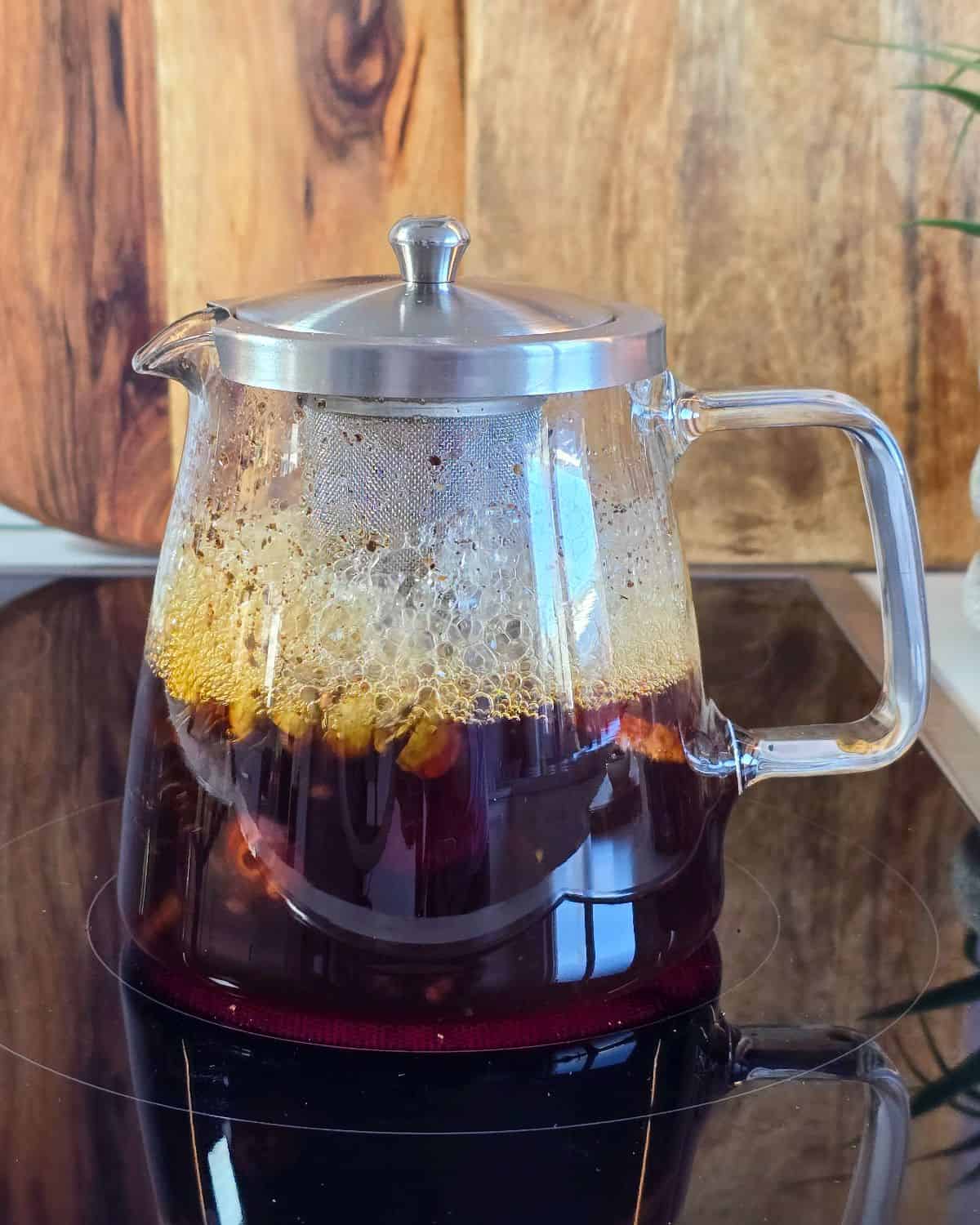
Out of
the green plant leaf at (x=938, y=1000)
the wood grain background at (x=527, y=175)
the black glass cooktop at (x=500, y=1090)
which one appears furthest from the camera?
the wood grain background at (x=527, y=175)

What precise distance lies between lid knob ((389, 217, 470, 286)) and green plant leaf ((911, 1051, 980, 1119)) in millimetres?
316

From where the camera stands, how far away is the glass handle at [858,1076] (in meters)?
0.43

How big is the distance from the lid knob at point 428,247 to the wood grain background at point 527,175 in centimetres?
59

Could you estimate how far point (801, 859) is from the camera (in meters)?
0.66

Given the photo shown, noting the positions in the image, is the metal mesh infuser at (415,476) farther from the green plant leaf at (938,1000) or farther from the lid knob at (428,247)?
the green plant leaf at (938,1000)

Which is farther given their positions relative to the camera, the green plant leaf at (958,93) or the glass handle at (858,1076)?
→ the green plant leaf at (958,93)

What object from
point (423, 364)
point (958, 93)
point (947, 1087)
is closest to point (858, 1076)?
point (947, 1087)

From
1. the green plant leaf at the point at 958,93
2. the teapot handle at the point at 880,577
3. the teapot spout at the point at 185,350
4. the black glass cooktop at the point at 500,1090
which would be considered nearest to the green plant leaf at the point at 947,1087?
the black glass cooktop at the point at 500,1090

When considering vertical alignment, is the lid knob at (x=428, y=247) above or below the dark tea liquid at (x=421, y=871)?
above

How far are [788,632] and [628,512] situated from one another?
1.69 feet

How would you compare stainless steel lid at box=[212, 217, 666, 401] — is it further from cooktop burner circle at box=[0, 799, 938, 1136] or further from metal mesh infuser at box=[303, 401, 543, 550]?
cooktop burner circle at box=[0, 799, 938, 1136]

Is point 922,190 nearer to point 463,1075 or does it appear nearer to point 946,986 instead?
point 946,986

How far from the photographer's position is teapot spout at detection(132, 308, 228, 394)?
0.49m

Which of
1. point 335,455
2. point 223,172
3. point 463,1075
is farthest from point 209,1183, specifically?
point 223,172
